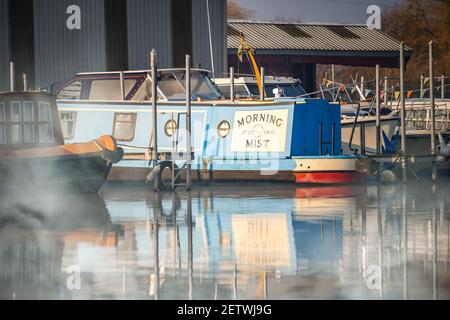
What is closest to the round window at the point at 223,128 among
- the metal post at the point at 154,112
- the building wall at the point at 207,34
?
the metal post at the point at 154,112

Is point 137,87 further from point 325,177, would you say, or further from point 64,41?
point 64,41

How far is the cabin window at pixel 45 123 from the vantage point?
2492cm

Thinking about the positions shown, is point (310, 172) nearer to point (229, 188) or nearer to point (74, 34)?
point (229, 188)

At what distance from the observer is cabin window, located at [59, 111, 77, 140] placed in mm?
29844

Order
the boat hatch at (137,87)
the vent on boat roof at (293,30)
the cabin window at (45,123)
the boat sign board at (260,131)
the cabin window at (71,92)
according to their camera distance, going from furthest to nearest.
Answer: the vent on boat roof at (293,30) < the cabin window at (71,92) < the boat hatch at (137,87) < the boat sign board at (260,131) < the cabin window at (45,123)

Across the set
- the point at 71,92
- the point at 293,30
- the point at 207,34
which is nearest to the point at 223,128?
the point at 71,92

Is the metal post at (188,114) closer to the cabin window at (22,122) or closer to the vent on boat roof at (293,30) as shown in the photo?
the cabin window at (22,122)

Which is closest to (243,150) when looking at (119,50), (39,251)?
(119,50)

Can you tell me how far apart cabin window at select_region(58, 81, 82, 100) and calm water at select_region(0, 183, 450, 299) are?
22.7ft

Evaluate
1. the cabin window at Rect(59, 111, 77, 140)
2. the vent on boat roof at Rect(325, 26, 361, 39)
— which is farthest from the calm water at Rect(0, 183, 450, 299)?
the vent on boat roof at Rect(325, 26, 361, 39)

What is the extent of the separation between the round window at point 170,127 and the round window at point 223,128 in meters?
0.99

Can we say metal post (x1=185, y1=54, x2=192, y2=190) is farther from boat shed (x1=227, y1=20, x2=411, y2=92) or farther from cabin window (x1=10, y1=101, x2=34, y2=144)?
boat shed (x1=227, y1=20, x2=411, y2=92)

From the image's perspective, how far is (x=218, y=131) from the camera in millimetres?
28609
